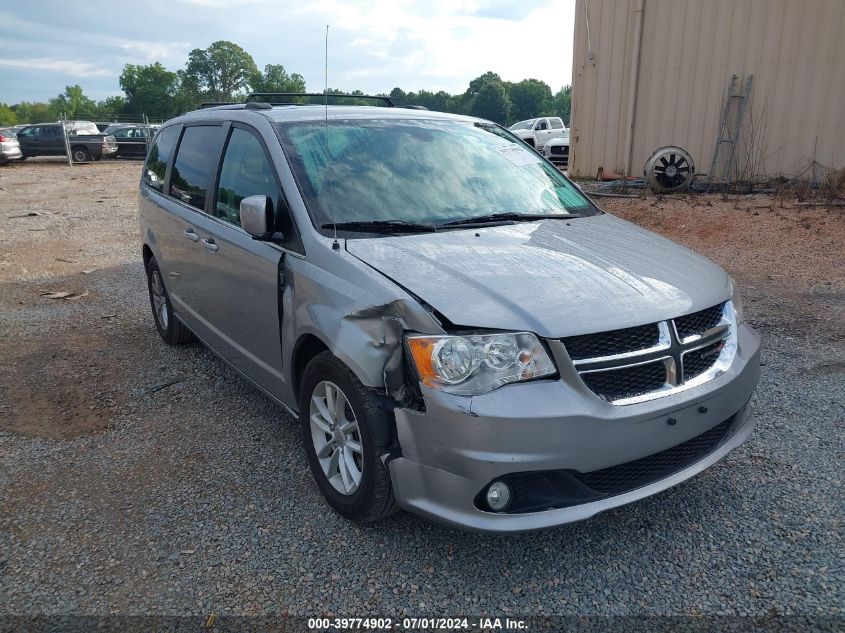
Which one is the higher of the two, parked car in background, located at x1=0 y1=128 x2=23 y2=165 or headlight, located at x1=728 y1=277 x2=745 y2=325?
parked car in background, located at x1=0 y1=128 x2=23 y2=165

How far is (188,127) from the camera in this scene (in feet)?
15.7

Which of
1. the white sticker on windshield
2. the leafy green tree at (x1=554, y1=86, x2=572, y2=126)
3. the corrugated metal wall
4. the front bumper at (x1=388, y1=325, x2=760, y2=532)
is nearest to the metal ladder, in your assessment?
the corrugated metal wall

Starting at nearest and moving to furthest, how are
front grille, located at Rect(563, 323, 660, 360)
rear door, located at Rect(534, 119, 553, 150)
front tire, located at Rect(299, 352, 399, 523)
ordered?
front grille, located at Rect(563, 323, 660, 360), front tire, located at Rect(299, 352, 399, 523), rear door, located at Rect(534, 119, 553, 150)

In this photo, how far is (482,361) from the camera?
2.42 m

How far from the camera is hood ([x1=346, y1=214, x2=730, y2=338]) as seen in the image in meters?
2.49

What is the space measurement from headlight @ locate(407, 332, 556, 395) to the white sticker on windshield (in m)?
1.92

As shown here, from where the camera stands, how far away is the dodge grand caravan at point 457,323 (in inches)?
95.1

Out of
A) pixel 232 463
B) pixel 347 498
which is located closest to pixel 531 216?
pixel 347 498

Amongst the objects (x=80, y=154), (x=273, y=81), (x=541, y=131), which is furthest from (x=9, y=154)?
(x=541, y=131)

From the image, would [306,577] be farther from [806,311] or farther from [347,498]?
[806,311]

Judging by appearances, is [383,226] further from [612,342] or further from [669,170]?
[669,170]

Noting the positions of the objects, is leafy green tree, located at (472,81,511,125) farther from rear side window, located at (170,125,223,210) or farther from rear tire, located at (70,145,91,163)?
rear side window, located at (170,125,223,210)

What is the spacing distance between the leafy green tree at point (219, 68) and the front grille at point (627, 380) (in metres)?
95.0

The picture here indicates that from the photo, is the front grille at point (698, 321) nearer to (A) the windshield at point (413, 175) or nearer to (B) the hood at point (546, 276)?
(B) the hood at point (546, 276)
